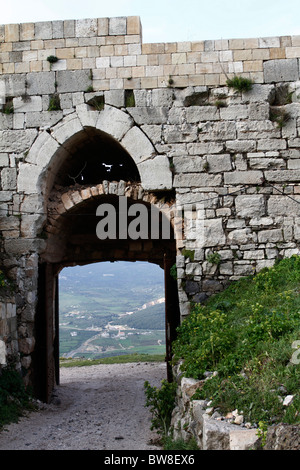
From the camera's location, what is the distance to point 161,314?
22.2 m

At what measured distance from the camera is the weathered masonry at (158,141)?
7.05m

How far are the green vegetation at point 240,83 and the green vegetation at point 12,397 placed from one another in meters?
5.56

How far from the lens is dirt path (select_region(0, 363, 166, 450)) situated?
202 inches

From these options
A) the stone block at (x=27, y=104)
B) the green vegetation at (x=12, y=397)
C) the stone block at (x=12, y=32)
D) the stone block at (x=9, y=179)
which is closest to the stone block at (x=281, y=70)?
the stone block at (x=27, y=104)

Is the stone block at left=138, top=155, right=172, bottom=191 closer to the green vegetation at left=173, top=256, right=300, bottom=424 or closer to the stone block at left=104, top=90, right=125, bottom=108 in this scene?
the stone block at left=104, top=90, right=125, bottom=108

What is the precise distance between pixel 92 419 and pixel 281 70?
616 cm

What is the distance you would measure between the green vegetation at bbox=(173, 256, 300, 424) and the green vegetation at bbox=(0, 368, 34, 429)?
232cm

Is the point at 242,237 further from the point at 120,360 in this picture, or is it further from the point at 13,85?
the point at 120,360

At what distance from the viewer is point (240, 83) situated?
23.4 ft

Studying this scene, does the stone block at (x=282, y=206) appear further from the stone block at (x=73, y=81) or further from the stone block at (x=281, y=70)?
the stone block at (x=73, y=81)

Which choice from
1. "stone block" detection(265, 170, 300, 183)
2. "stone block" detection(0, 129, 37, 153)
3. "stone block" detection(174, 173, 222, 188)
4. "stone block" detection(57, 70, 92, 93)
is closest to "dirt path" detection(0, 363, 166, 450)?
"stone block" detection(174, 173, 222, 188)

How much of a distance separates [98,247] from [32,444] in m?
5.32

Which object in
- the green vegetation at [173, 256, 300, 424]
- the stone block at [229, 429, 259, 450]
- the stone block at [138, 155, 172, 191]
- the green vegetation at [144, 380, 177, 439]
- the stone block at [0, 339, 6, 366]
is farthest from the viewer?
the stone block at [138, 155, 172, 191]
